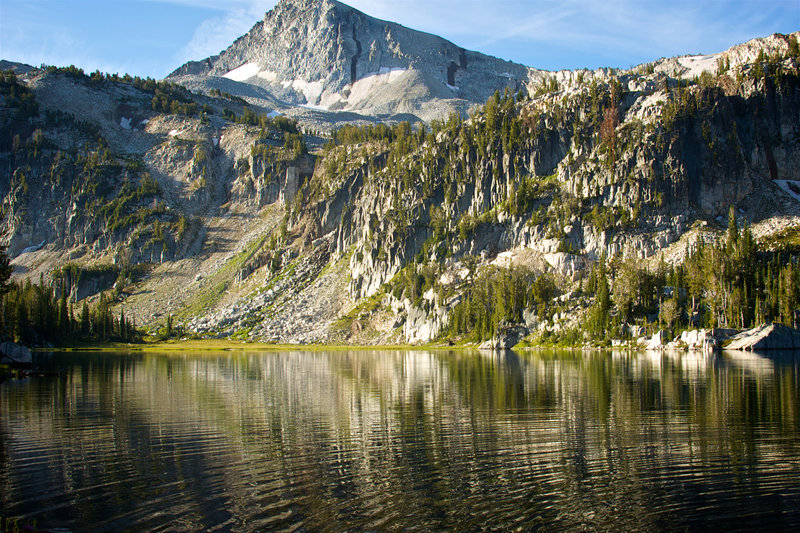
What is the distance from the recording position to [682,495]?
70.0 ft

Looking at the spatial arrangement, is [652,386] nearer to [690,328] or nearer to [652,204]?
[690,328]

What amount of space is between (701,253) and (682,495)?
471 ft

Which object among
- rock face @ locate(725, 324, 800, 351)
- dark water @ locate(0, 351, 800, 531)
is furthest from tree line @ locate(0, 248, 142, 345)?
rock face @ locate(725, 324, 800, 351)

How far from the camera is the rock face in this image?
380 ft

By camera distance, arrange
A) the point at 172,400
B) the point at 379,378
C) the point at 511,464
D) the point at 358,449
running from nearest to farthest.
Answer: the point at 511,464 → the point at 358,449 → the point at 172,400 → the point at 379,378

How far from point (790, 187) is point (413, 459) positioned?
206m

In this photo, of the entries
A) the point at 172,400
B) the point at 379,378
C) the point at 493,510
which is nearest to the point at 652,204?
the point at 379,378

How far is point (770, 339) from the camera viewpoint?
382 feet

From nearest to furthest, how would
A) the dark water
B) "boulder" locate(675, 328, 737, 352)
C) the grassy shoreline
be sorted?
the dark water < "boulder" locate(675, 328, 737, 352) < the grassy shoreline

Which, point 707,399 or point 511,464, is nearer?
point 511,464

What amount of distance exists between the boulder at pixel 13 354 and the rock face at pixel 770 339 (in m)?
129

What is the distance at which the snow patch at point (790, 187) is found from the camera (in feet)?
604

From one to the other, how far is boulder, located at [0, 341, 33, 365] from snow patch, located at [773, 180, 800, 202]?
205246mm

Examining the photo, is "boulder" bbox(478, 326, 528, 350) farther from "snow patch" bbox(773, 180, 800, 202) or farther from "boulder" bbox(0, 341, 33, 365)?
"boulder" bbox(0, 341, 33, 365)
